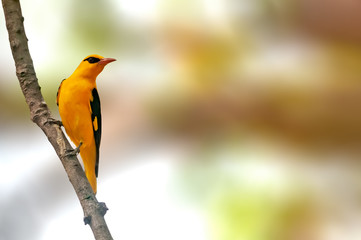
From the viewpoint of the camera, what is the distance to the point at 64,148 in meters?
0.79

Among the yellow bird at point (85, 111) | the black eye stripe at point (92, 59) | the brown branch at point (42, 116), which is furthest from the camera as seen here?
the black eye stripe at point (92, 59)

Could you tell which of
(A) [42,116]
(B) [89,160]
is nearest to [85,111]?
(B) [89,160]

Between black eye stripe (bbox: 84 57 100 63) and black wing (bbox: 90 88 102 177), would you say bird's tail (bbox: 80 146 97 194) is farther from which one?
black eye stripe (bbox: 84 57 100 63)

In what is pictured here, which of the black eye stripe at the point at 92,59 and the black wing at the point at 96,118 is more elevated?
the black eye stripe at the point at 92,59

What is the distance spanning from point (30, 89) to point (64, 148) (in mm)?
144

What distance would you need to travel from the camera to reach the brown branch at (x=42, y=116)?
2.41 ft

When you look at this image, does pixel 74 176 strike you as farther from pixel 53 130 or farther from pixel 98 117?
pixel 98 117

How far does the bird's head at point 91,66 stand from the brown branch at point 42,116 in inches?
18.8

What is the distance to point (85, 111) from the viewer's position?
1308mm

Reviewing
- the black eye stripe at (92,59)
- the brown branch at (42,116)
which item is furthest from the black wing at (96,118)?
the brown branch at (42,116)

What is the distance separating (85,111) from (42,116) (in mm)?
479

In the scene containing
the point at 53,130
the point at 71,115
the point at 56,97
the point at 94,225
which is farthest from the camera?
the point at 56,97

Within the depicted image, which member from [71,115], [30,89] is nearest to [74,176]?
[30,89]

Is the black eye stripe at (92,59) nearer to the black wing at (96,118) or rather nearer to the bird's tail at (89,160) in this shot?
the black wing at (96,118)
